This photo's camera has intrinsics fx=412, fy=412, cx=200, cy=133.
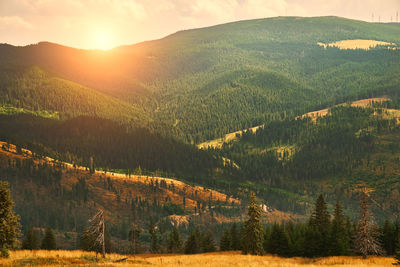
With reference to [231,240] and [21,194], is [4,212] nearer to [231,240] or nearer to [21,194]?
[231,240]

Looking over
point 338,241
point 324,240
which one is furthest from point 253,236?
point 338,241

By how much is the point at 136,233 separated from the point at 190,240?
17.8 m

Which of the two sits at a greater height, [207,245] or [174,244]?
[207,245]

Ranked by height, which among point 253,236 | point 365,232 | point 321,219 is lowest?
point 253,236

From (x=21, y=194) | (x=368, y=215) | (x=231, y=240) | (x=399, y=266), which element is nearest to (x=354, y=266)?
(x=399, y=266)

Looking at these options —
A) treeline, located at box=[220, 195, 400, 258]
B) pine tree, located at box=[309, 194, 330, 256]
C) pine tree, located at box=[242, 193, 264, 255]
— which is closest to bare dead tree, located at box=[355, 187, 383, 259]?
treeline, located at box=[220, 195, 400, 258]

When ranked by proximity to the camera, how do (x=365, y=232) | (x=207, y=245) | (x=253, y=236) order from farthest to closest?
(x=207, y=245)
(x=253, y=236)
(x=365, y=232)

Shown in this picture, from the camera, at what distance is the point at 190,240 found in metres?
105

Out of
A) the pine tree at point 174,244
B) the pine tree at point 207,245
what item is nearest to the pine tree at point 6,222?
the pine tree at point 207,245

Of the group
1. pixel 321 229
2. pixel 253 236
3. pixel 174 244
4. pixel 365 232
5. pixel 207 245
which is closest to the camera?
pixel 365 232

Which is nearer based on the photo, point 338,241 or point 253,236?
point 338,241

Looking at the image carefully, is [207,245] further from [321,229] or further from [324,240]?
[324,240]

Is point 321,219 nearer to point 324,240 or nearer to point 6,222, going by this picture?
point 324,240

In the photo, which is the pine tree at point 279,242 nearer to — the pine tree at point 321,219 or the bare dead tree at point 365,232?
the pine tree at point 321,219
